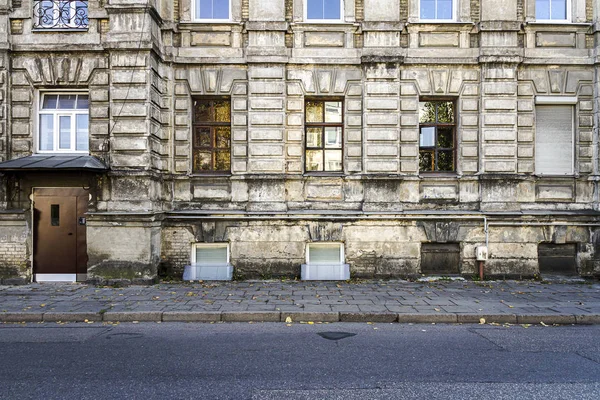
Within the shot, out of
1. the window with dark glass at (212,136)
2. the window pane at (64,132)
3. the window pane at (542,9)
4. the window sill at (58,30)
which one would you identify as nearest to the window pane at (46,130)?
the window pane at (64,132)

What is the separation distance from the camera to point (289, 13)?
38.2ft

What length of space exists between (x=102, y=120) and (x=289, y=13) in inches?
234

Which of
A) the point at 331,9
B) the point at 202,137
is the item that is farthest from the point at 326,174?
the point at 331,9

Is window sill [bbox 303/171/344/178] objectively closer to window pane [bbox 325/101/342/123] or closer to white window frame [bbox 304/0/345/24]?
window pane [bbox 325/101/342/123]

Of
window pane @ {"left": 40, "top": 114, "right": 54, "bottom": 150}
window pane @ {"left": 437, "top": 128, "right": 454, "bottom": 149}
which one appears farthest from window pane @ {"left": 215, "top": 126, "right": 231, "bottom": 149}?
window pane @ {"left": 437, "top": 128, "right": 454, "bottom": 149}

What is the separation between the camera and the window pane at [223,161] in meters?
11.8

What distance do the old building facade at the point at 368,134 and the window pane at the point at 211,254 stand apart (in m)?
0.03

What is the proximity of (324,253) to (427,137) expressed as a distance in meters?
4.49

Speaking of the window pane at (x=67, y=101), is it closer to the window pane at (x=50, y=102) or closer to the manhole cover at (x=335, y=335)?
the window pane at (x=50, y=102)

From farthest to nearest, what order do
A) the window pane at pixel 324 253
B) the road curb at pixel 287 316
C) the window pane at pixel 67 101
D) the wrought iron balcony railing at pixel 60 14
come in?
the window pane at pixel 324 253 → the window pane at pixel 67 101 → the wrought iron balcony railing at pixel 60 14 → the road curb at pixel 287 316

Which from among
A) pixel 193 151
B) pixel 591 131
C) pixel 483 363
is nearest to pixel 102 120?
pixel 193 151

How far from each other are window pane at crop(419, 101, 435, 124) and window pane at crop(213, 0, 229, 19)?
629cm

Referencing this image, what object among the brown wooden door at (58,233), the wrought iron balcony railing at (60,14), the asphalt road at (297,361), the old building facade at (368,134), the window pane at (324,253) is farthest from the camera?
the window pane at (324,253)

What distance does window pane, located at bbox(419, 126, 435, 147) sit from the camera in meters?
11.8
